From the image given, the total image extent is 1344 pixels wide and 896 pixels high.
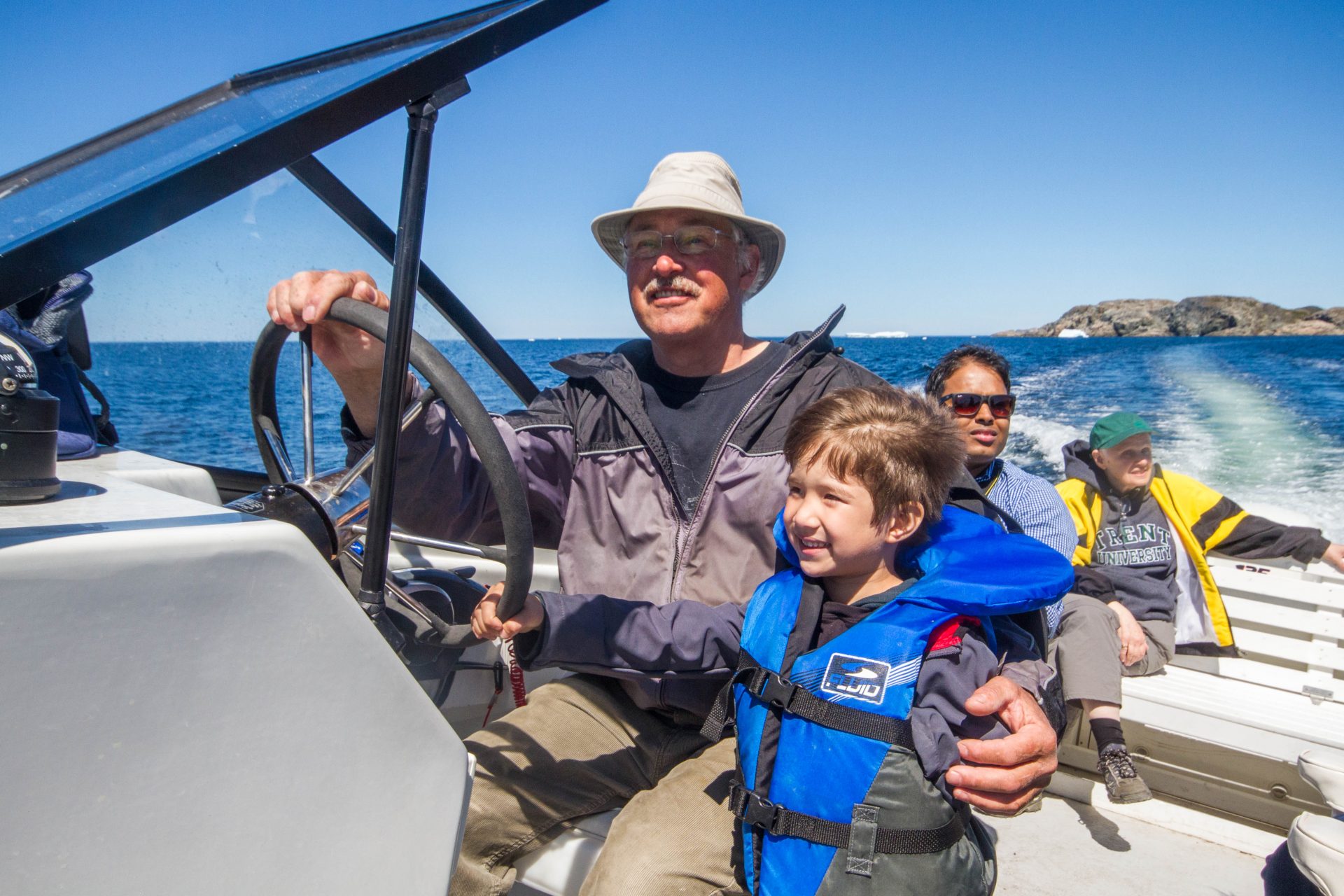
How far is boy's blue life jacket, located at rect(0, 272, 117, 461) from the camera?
2.00 m

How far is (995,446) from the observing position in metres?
2.71

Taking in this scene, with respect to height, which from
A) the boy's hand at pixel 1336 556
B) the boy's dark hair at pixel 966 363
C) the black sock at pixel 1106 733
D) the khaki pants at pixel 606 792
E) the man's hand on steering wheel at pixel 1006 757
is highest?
the boy's dark hair at pixel 966 363

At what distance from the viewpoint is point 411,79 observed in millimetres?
913

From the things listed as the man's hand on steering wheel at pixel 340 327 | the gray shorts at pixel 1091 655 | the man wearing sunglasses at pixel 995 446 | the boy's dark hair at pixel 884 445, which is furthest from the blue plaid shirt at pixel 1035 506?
the man's hand on steering wheel at pixel 340 327

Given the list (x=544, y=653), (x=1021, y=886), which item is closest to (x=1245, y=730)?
(x=1021, y=886)

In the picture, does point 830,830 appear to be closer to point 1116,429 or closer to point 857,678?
point 857,678

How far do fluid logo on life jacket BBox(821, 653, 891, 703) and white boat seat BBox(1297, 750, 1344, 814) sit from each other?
94cm

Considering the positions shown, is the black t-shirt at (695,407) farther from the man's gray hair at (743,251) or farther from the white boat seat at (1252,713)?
the white boat seat at (1252,713)

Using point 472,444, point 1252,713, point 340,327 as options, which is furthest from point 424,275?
point 1252,713

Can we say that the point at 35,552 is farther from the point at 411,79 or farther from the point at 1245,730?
the point at 1245,730

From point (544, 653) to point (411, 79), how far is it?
824 millimetres

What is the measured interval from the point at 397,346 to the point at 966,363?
7.39 ft

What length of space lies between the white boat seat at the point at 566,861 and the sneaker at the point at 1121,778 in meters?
1.64

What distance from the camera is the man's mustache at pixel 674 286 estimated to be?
187 centimetres
